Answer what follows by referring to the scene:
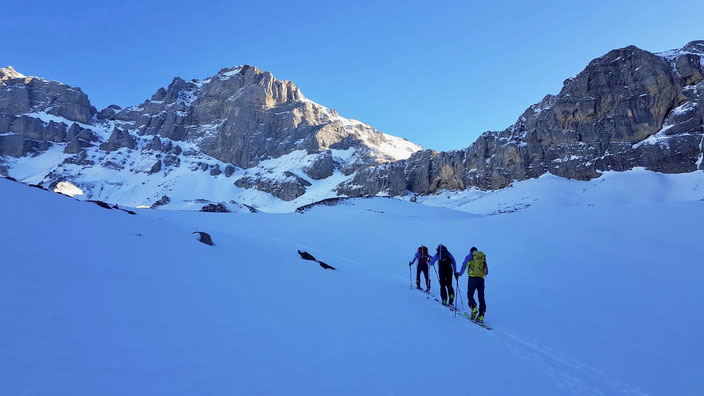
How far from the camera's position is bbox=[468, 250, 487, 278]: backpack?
8.61 m

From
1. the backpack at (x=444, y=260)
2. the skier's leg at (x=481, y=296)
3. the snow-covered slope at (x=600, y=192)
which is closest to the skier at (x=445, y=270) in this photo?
the backpack at (x=444, y=260)

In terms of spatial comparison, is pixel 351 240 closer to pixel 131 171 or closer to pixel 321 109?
pixel 131 171

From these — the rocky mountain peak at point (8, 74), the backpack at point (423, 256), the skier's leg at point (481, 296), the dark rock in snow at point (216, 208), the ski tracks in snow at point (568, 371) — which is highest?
the rocky mountain peak at point (8, 74)

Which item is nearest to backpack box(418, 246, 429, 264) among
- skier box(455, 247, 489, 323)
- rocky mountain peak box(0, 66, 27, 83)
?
skier box(455, 247, 489, 323)

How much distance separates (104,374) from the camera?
2803 millimetres

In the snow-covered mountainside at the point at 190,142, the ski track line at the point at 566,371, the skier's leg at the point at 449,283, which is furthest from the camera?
the snow-covered mountainside at the point at 190,142

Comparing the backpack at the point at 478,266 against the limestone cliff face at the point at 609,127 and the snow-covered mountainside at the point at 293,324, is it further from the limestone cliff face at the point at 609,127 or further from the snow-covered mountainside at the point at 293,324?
the limestone cliff face at the point at 609,127

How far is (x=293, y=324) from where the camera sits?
16.8ft

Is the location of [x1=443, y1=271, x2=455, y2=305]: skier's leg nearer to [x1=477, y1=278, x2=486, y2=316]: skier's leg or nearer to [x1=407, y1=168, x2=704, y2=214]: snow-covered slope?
[x1=477, y1=278, x2=486, y2=316]: skier's leg

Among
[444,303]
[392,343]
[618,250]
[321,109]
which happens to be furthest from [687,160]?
[321,109]

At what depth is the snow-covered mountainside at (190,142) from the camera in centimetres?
12306

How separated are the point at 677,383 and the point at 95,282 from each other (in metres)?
8.36

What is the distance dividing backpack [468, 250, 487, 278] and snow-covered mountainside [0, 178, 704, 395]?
1185mm

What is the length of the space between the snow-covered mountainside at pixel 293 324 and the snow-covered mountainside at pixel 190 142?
3786 inches
